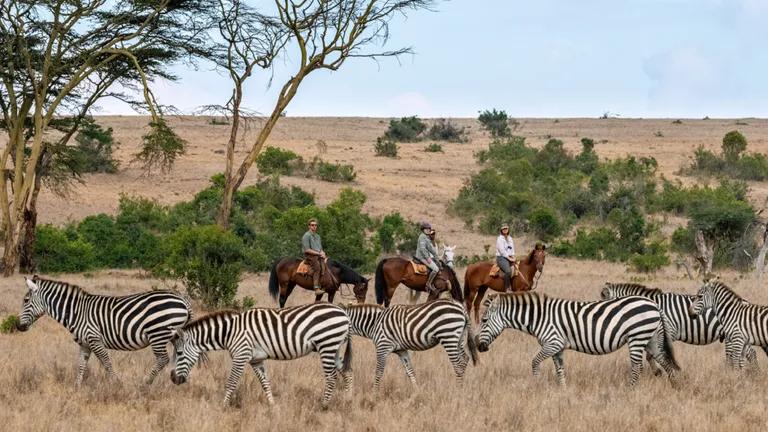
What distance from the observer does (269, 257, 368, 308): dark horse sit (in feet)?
60.1

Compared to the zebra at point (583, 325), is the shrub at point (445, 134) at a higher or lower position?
higher

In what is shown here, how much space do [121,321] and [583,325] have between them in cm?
484

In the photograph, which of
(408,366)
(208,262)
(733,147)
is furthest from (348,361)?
(733,147)

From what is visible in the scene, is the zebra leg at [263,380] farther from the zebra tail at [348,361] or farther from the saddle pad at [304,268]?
the saddle pad at [304,268]

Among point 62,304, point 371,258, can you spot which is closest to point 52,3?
point 371,258

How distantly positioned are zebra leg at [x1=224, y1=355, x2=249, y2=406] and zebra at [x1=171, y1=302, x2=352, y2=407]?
53 millimetres

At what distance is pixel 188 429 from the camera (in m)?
8.78

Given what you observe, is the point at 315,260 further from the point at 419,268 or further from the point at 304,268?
the point at 419,268

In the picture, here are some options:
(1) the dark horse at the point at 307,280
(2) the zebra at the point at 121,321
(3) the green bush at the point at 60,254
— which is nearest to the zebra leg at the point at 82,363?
(2) the zebra at the point at 121,321

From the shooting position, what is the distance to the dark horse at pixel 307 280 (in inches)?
721

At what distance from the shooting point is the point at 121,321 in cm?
1077

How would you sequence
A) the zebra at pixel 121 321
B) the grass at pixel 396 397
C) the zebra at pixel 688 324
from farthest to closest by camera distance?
the zebra at pixel 688 324, the zebra at pixel 121 321, the grass at pixel 396 397

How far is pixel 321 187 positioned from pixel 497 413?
117ft

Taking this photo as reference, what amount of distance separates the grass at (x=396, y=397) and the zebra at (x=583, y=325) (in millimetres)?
329
